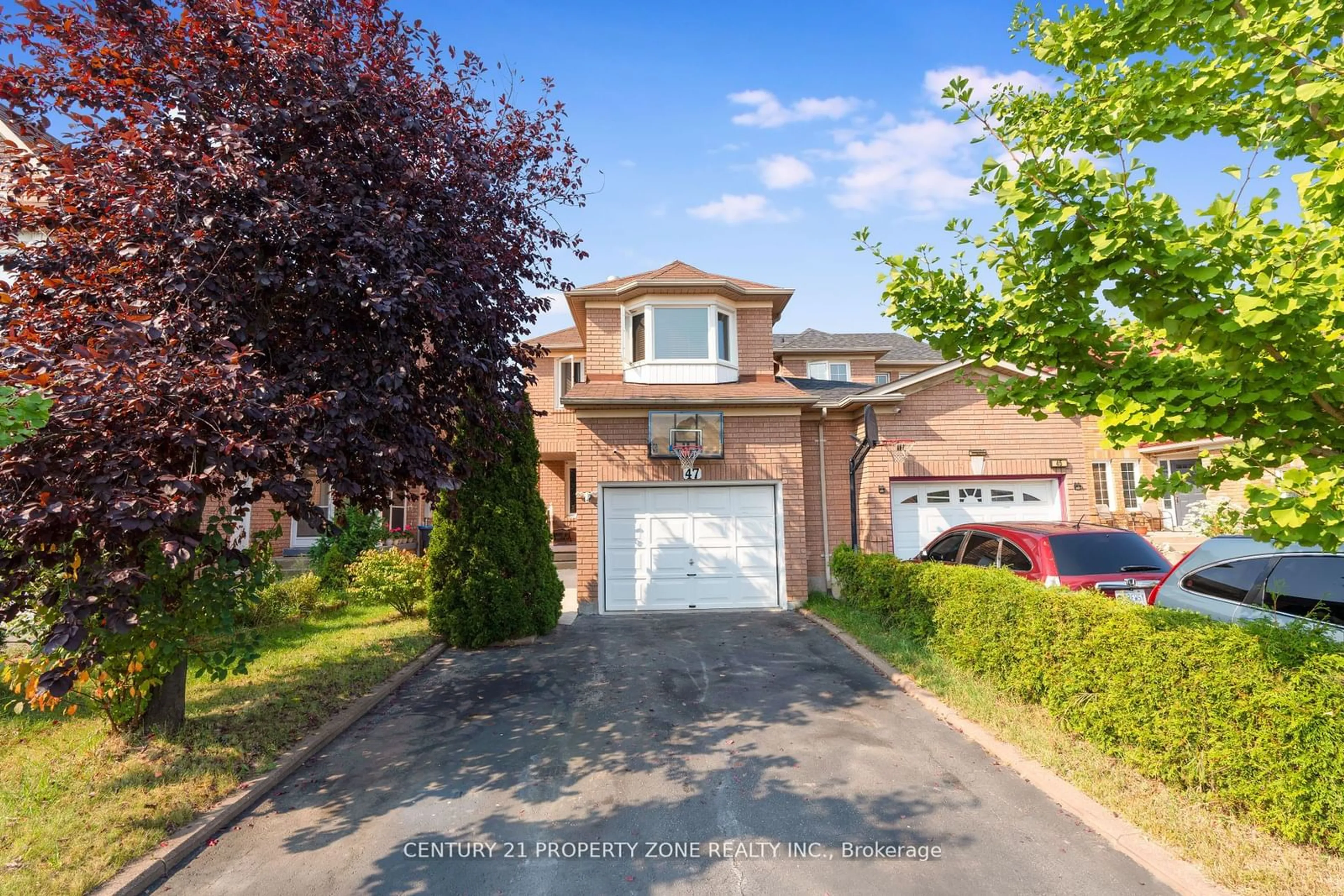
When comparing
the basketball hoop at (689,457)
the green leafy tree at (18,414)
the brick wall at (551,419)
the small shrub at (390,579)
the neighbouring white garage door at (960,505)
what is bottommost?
the small shrub at (390,579)

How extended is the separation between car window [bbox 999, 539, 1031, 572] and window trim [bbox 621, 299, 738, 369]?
653cm

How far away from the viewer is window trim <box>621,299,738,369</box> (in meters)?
12.5

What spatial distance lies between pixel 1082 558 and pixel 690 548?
6409 mm

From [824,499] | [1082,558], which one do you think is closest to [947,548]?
[1082,558]

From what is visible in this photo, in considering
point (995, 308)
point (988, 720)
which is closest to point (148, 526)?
point (995, 308)

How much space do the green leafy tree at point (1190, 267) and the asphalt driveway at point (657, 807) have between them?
7.65 ft

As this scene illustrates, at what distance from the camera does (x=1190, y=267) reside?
312 centimetres

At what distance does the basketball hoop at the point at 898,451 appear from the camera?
474 inches

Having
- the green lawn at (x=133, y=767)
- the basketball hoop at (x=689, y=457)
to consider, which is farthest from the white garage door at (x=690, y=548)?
the green lawn at (x=133, y=767)

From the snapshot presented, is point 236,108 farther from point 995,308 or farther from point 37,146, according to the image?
point 995,308

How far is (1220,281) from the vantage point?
3.14 metres

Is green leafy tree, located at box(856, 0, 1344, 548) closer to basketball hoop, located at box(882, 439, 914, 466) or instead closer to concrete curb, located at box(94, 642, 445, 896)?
concrete curb, located at box(94, 642, 445, 896)

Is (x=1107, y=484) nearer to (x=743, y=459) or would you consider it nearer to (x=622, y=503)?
(x=743, y=459)

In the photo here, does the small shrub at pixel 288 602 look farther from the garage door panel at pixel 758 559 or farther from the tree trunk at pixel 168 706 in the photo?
the garage door panel at pixel 758 559
